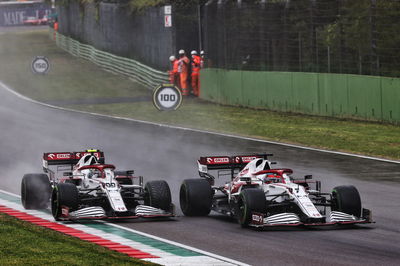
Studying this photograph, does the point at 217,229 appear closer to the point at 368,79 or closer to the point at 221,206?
the point at 221,206

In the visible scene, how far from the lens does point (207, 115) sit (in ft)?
127

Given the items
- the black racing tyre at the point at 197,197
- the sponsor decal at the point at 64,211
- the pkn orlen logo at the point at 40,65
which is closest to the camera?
the sponsor decal at the point at 64,211

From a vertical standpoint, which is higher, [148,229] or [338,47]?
[338,47]

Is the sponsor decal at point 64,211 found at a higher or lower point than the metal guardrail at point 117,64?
lower

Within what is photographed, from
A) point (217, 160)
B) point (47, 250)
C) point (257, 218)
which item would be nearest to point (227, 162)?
point (217, 160)

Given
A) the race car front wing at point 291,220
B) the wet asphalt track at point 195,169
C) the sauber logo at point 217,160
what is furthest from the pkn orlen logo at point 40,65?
the race car front wing at point 291,220

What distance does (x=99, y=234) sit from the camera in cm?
1573

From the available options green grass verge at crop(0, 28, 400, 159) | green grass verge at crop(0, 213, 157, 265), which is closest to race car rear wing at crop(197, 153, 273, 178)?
green grass verge at crop(0, 213, 157, 265)

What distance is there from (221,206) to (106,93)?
32.2 meters

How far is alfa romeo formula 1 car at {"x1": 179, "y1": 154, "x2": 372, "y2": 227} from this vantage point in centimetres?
1580

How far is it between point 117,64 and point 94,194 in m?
42.1

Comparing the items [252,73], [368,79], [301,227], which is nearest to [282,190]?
[301,227]

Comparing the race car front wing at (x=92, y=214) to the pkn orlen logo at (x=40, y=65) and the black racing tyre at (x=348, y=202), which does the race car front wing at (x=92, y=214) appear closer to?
the black racing tyre at (x=348, y=202)

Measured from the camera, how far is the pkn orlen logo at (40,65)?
5651 cm
